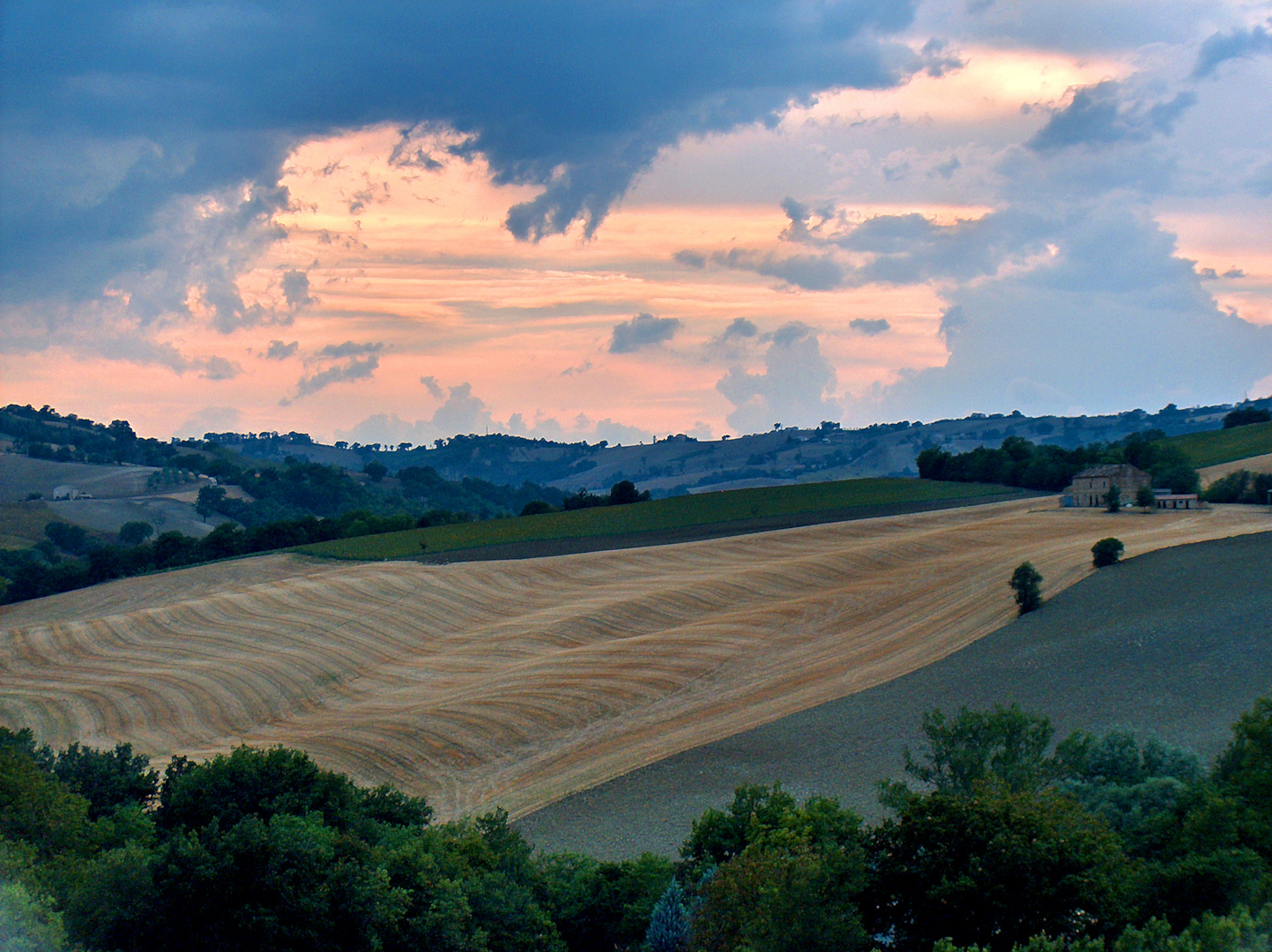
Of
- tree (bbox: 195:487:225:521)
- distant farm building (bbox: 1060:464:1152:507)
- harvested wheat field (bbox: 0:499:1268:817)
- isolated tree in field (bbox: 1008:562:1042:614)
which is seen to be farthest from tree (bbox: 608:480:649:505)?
tree (bbox: 195:487:225:521)

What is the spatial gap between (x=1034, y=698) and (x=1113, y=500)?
166 feet

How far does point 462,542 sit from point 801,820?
239 feet

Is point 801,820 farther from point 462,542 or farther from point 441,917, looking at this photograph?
point 462,542

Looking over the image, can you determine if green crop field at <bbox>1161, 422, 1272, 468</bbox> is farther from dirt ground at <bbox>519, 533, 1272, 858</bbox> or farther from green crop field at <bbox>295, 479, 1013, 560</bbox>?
dirt ground at <bbox>519, 533, 1272, 858</bbox>

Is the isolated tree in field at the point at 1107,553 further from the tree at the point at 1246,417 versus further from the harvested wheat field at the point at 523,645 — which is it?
the tree at the point at 1246,417

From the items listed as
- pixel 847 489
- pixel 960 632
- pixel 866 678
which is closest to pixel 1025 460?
pixel 847 489

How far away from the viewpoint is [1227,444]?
396ft

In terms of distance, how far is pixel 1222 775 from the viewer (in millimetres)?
26297

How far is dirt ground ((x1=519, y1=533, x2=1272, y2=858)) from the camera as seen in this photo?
3516 cm

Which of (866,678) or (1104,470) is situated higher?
(1104,470)

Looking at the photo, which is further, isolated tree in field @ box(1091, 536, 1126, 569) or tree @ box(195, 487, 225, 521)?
tree @ box(195, 487, 225, 521)

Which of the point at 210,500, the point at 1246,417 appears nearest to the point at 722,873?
the point at 1246,417

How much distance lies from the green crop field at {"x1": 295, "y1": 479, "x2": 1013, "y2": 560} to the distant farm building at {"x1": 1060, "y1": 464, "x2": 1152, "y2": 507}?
543 inches

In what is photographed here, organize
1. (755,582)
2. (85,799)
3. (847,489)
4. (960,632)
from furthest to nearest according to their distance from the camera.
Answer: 1. (847,489)
2. (755,582)
3. (960,632)
4. (85,799)
